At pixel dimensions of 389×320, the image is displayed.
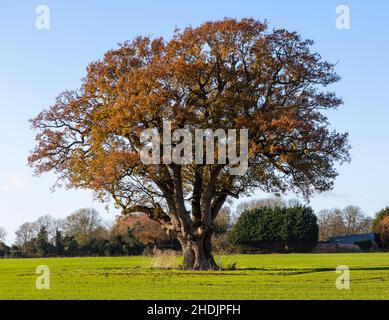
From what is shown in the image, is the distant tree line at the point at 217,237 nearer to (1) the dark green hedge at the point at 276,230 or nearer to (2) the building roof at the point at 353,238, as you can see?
(1) the dark green hedge at the point at 276,230

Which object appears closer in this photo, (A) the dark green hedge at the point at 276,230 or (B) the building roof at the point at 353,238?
(A) the dark green hedge at the point at 276,230

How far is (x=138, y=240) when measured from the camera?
76438 millimetres

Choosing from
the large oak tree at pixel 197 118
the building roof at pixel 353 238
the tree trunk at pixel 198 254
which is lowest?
the building roof at pixel 353 238

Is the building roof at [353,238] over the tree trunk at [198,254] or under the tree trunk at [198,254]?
under

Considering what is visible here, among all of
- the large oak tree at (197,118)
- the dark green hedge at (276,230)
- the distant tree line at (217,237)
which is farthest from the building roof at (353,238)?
the large oak tree at (197,118)

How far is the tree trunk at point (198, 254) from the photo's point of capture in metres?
35.0

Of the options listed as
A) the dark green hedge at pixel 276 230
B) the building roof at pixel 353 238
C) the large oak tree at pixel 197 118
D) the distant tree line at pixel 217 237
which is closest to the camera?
the large oak tree at pixel 197 118

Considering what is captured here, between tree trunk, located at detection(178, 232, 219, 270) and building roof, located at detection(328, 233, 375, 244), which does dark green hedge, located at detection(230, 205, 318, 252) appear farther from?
tree trunk, located at detection(178, 232, 219, 270)

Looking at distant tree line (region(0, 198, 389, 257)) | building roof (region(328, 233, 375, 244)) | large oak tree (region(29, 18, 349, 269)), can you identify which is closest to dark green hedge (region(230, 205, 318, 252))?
distant tree line (region(0, 198, 389, 257))

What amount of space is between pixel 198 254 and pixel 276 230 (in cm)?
4895

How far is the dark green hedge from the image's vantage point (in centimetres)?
8206

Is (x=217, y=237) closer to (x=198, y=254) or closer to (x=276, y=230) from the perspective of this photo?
(x=276, y=230)

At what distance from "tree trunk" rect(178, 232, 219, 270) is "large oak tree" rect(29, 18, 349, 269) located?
63 mm

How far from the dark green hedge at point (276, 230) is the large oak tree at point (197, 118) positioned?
4530 centimetres
